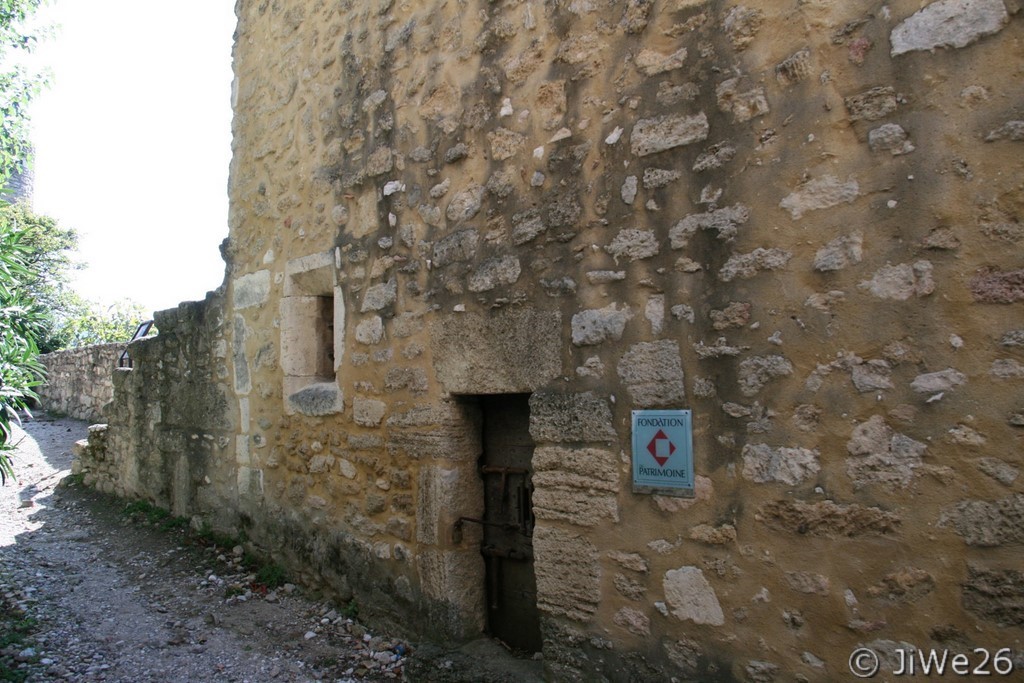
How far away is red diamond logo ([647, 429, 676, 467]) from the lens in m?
2.37

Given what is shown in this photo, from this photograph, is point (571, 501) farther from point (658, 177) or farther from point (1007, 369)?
point (1007, 369)

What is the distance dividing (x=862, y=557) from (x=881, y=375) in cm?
54

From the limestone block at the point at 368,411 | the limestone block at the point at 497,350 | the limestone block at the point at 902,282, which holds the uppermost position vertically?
the limestone block at the point at 902,282

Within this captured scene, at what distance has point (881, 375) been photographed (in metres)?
1.95

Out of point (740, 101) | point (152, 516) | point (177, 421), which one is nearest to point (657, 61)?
point (740, 101)

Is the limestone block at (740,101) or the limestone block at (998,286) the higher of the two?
the limestone block at (740,101)

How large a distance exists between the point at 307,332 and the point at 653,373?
2.78 meters

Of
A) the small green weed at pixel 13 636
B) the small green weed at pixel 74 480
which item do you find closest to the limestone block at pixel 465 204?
the small green weed at pixel 13 636

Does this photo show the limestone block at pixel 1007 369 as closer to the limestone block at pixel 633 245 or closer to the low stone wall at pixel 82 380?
the limestone block at pixel 633 245

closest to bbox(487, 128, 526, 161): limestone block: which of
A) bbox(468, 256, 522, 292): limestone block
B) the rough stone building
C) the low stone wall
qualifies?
the rough stone building

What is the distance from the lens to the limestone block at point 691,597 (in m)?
2.24

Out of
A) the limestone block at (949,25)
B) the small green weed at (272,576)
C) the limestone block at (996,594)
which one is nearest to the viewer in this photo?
the limestone block at (996,594)

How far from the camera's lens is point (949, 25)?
1.89 metres

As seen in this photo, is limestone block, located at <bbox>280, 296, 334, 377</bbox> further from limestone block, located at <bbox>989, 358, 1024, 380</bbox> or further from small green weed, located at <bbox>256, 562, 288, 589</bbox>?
limestone block, located at <bbox>989, 358, 1024, 380</bbox>
